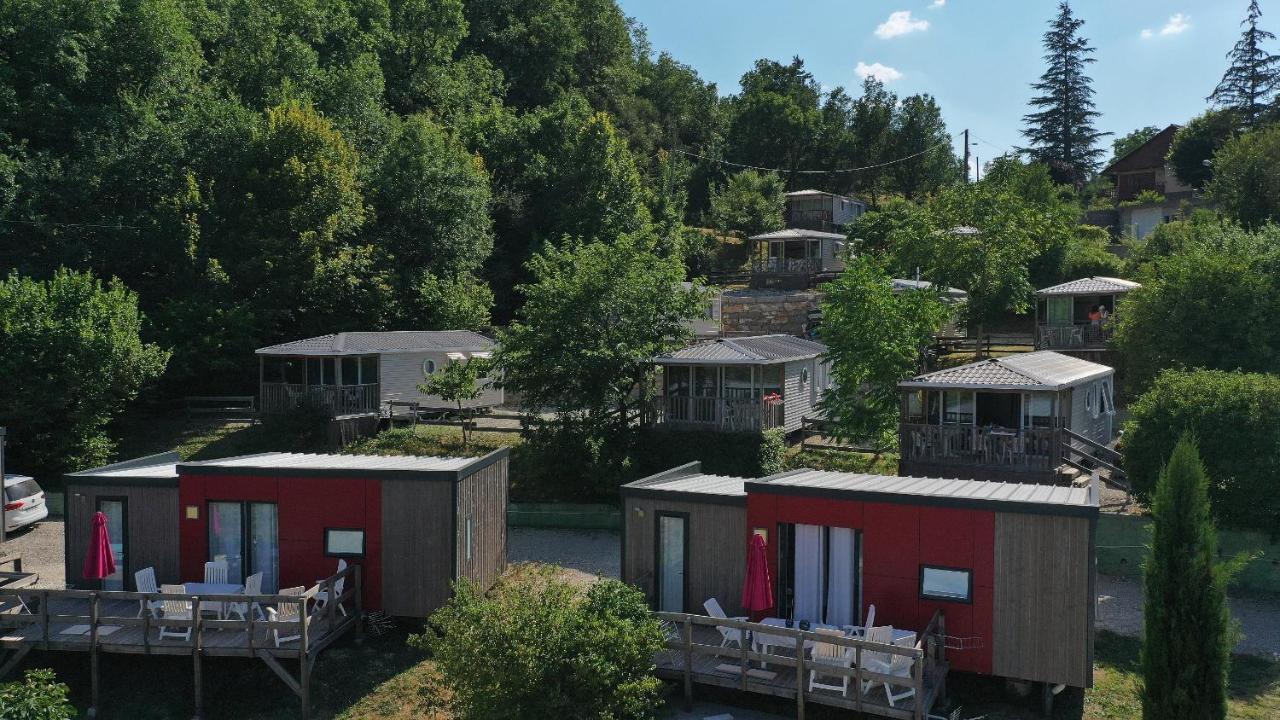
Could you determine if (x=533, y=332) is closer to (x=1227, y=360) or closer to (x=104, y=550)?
(x=104, y=550)

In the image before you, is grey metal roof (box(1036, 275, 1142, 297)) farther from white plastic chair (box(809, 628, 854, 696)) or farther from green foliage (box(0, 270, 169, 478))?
green foliage (box(0, 270, 169, 478))

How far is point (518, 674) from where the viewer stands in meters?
11.6

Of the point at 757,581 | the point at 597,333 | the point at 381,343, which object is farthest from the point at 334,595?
the point at 381,343

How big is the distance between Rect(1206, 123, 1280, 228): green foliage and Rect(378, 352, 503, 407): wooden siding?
116 ft

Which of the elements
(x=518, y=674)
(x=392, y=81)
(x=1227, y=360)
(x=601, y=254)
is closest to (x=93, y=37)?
(x=392, y=81)

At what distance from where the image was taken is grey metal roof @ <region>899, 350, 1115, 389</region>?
2225 centimetres

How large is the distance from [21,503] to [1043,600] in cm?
2220

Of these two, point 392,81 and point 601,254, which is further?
point 392,81

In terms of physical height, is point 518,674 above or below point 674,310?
below

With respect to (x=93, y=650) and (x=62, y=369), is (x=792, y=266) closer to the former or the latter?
(x=62, y=369)

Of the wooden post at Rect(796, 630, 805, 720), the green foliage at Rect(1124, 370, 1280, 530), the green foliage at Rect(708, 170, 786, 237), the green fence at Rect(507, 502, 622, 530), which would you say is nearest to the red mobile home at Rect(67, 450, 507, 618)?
the wooden post at Rect(796, 630, 805, 720)

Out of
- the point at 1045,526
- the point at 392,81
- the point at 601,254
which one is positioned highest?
the point at 392,81

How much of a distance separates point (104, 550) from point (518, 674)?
891 centimetres

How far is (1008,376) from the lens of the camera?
74.7 feet
